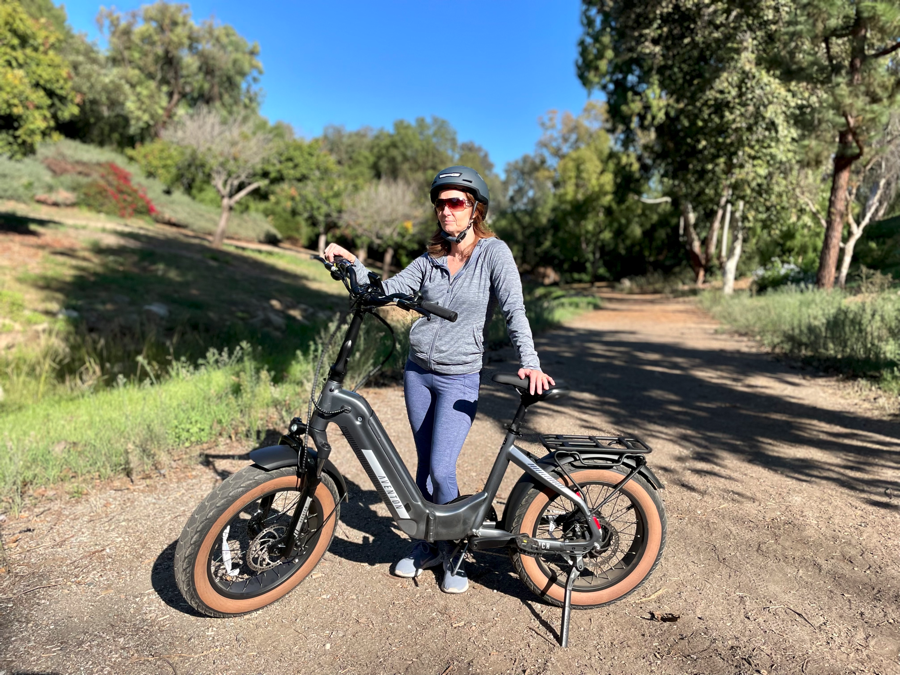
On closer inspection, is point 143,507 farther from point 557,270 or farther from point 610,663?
point 557,270

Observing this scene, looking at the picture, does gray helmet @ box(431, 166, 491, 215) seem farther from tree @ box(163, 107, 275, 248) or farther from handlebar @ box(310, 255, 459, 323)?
tree @ box(163, 107, 275, 248)

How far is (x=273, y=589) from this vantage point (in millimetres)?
2666

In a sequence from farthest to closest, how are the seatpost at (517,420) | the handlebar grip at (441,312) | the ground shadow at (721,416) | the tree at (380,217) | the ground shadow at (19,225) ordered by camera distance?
the tree at (380,217)
the ground shadow at (19,225)
the ground shadow at (721,416)
the seatpost at (517,420)
the handlebar grip at (441,312)

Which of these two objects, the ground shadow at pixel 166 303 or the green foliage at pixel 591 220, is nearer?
the ground shadow at pixel 166 303

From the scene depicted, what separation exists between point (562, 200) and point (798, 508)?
3744 cm

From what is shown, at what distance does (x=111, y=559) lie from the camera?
304 centimetres

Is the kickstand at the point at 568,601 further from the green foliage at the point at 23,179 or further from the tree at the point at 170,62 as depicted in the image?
the tree at the point at 170,62

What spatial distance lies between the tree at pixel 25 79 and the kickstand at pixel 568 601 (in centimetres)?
1630

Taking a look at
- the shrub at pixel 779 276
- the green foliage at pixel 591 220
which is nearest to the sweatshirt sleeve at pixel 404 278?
the shrub at pixel 779 276

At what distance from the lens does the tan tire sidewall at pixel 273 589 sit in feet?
7.83

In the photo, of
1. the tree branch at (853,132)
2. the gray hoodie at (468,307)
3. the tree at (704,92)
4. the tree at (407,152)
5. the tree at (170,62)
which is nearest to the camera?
the gray hoodie at (468,307)

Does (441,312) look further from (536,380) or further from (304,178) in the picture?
(304,178)

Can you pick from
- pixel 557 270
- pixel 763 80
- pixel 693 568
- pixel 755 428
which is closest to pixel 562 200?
pixel 557 270

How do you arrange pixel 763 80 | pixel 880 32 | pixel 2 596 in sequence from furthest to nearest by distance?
pixel 763 80 → pixel 880 32 → pixel 2 596
